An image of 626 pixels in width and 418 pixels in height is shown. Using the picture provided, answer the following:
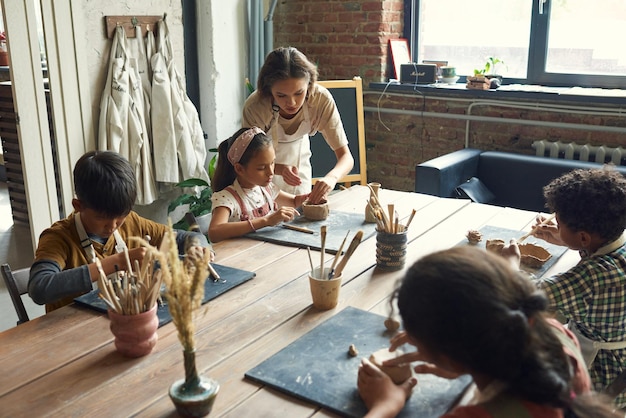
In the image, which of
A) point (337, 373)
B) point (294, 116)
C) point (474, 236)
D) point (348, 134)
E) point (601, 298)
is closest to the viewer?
point (337, 373)

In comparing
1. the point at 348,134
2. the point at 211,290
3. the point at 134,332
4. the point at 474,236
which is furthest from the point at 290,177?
the point at 348,134

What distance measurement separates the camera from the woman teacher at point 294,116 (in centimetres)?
257

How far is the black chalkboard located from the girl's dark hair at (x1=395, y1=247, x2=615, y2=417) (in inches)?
128

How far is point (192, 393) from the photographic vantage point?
1.16 meters

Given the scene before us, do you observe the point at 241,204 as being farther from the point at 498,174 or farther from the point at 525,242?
the point at 498,174

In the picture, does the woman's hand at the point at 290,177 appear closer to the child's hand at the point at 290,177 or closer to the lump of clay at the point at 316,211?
the child's hand at the point at 290,177

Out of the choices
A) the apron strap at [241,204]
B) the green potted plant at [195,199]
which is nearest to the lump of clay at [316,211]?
the apron strap at [241,204]

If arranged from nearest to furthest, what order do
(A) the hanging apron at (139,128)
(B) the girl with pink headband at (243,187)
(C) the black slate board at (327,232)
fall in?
(C) the black slate board at (327,232)
(B) the girl with pink headband at (243,187)
(A) the hanging apron at (139,128)

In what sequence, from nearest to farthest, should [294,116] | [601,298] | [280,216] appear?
[601,298], [280,216], [294,116]

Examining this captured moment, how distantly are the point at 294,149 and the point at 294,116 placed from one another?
195mm

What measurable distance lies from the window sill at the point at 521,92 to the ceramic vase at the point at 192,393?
11.1 ft

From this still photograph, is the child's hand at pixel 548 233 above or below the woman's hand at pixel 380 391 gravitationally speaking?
above

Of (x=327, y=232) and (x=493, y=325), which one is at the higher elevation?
(x=493, y=325)

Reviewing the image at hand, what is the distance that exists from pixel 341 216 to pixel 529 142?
225 cm
